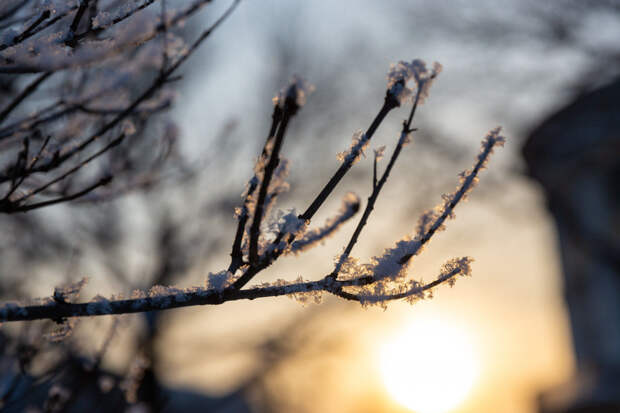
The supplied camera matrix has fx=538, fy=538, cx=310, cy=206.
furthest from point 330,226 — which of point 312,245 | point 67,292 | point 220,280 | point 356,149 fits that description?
point 67,292

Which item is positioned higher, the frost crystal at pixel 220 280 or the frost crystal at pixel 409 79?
the frost crystal at pixel 409 79

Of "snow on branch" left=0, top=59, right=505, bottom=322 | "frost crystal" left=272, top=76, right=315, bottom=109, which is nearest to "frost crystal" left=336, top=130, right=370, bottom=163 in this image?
"snow on branch" left=0, top=59, right=505, bottom=322

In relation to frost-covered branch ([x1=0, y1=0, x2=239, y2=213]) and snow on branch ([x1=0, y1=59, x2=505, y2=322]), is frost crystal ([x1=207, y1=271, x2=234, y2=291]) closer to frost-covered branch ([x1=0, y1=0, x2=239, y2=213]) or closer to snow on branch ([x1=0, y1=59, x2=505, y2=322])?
snow on branch ([x1=0, y1=59, x2=505, y2=322])

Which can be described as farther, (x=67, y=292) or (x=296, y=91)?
(x=67, y=292)

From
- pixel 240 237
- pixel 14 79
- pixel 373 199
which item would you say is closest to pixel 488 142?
pixel 373 199

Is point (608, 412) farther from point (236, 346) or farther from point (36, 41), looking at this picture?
point (36, 41)

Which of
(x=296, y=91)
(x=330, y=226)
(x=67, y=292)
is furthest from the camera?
(x=67, y=292)

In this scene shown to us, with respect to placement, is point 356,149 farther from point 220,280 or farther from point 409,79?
point 220,280

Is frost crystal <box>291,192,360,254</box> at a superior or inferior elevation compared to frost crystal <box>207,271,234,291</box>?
superior

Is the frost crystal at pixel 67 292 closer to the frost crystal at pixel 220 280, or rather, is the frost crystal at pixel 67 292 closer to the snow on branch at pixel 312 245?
the snow on branch at pixel 312 245

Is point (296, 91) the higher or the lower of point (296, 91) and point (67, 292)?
the higher

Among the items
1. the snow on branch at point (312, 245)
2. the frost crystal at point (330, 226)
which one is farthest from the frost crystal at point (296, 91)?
the frost crystal at point (330, 226)
